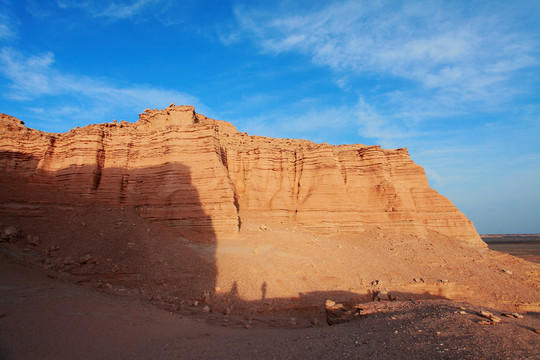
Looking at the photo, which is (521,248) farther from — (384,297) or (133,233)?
(133,233)

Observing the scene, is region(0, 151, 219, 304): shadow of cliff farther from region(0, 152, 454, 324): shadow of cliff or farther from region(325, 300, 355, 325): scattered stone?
region(325, 300, 355, 325): scattered stone

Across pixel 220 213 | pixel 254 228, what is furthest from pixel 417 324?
pixel 254 228

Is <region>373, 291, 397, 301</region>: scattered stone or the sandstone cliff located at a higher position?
the sandstone cliff

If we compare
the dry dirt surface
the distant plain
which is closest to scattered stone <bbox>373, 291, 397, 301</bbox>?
the dry dirt surface

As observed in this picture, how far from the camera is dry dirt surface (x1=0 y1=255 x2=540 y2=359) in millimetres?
5953

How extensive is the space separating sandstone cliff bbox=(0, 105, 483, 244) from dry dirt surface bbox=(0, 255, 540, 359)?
9497mm

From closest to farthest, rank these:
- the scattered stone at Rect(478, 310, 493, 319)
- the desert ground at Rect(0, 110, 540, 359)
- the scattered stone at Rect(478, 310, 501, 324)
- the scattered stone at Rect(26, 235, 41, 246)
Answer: the scattered stone at Rect(478, 310, 501, 324), the scattered stone at Rect(478, 310, 493, 319), the desert ground at Rect(0, 110, 540, 359), the scattered stone at Rect(26, 235, 41, 246)

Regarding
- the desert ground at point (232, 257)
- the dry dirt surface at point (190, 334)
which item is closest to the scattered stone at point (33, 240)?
the desert ground at point (232, 257)

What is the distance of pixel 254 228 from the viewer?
2339 centimetres

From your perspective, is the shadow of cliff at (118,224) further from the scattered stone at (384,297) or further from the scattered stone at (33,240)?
the scattered stone at (384,297)

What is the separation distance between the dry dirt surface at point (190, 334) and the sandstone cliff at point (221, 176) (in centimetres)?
950

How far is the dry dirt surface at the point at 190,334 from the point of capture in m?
5.95

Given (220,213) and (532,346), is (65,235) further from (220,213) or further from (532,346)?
(532,346)

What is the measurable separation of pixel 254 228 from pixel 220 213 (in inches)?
162
